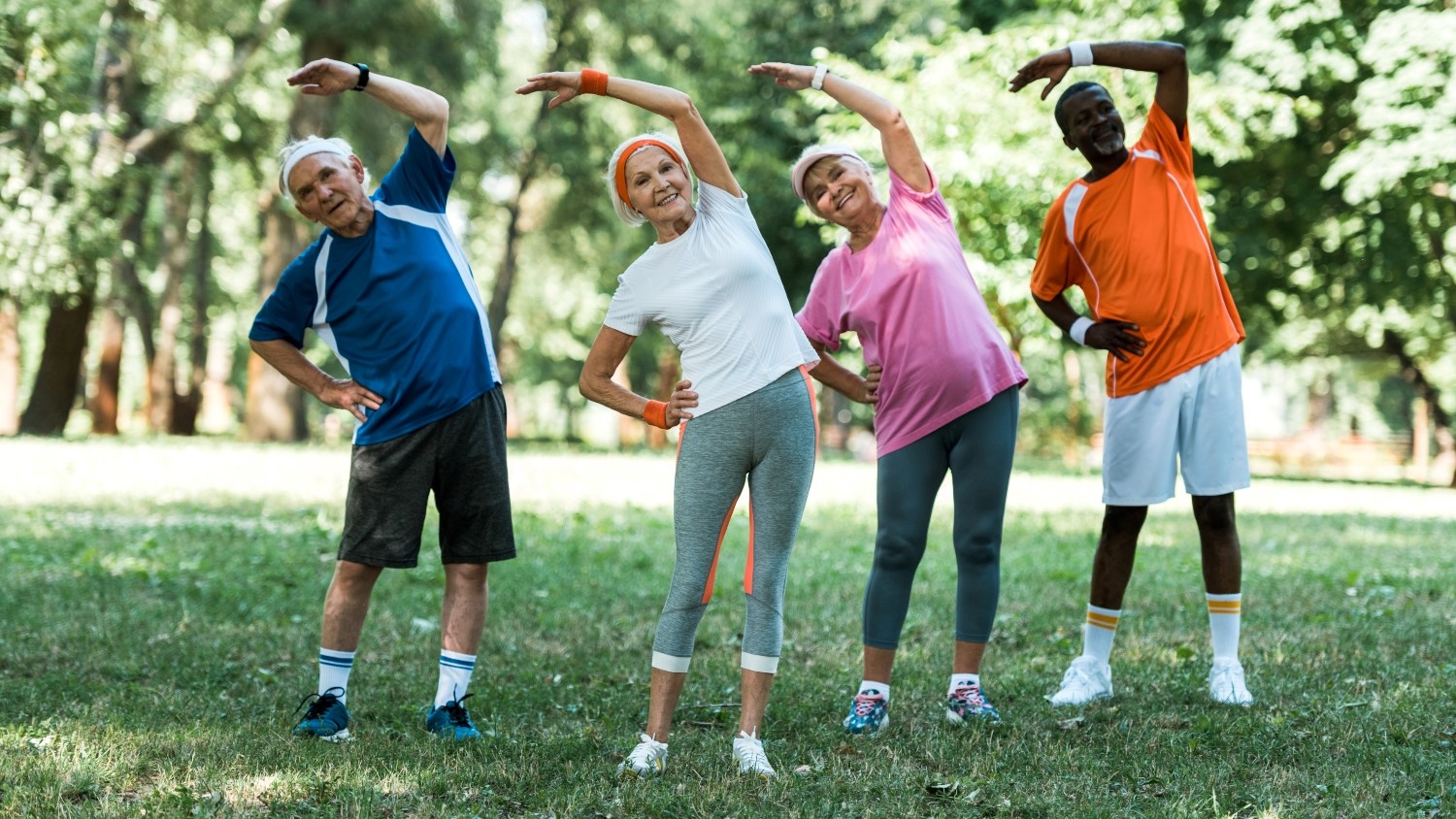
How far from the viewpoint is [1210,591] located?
507 cm

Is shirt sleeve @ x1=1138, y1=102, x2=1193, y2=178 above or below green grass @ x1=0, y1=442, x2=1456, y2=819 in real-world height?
above

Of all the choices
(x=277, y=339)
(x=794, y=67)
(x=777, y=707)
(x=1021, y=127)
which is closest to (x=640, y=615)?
(x=777, y=707)

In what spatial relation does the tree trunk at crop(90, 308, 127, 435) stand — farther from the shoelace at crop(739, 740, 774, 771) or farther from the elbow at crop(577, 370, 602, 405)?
the shoelace at crop(739, 740, 774, 771)

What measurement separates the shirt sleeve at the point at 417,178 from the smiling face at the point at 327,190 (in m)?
0.15

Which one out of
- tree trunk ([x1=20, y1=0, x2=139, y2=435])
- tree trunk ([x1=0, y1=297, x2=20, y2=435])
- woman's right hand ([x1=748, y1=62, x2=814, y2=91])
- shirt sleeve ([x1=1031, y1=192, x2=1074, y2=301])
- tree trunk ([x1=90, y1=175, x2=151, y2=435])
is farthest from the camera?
tree trunk ([x1=90, y1=175, x2=151, y2=435])

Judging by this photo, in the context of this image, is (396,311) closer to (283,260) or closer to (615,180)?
(615,180)

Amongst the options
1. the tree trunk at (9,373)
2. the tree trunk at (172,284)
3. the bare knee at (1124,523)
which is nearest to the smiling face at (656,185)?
the bare knee at (1124,523)

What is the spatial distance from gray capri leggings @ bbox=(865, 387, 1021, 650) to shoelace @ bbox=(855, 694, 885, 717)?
0.19 m

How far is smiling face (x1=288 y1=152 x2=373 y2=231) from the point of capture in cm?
441

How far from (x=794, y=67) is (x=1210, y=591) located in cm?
269

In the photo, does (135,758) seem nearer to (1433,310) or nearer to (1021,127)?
(1021,127)

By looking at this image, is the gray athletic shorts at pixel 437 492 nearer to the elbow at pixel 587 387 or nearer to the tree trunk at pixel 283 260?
the elbow at pixel 587 387

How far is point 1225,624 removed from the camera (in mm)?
4969

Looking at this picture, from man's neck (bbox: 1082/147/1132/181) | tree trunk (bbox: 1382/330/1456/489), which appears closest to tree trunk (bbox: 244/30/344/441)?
man's neck (bbox: 1082/147/1132/181)
